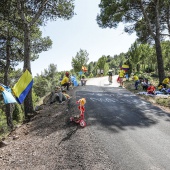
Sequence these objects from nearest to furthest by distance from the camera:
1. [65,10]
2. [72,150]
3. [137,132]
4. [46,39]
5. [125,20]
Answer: [72,150] < [137,132] < [65,10] < [46,39] < [125,20]

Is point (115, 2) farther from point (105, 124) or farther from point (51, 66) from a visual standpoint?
point (51, 66)

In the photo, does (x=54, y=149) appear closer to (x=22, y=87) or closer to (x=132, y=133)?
(x=132, y=133)

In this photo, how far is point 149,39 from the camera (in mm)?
28047

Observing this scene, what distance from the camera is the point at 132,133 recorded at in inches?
367

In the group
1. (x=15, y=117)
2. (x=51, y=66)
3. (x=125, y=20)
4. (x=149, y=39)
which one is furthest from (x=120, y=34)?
(x=51, y=66)

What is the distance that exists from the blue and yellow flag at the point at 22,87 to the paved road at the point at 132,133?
3221 millimetres

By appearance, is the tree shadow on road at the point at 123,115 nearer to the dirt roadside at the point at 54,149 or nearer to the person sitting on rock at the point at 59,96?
the dirt roadside at the point at 54,149

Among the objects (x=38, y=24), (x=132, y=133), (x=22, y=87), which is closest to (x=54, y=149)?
(x=132, y=133)

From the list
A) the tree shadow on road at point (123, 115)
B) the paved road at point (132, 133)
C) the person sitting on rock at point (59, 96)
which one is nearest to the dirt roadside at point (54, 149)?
the paved road at point (132, 133)

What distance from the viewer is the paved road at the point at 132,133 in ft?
22.6

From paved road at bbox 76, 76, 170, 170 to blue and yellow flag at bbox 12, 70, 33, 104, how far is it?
3.22m

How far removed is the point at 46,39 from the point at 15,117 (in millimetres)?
30015

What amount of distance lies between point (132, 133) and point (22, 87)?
5.63m

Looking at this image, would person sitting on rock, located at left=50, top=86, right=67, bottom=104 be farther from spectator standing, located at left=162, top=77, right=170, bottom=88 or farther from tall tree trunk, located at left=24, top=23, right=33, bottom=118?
spectator standing, located at left=162, top=77, right=170, bottom=88
